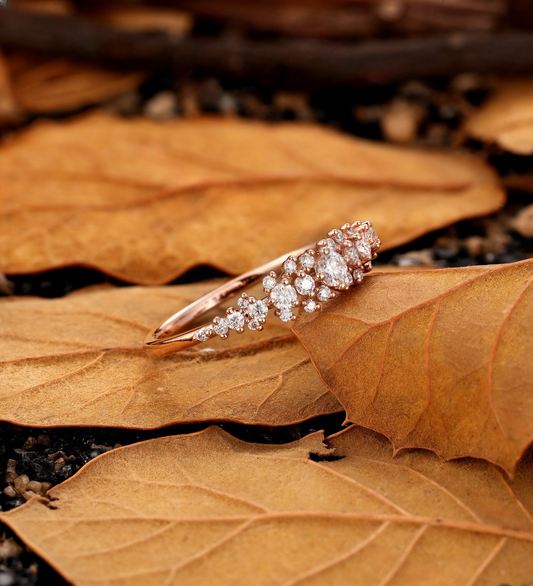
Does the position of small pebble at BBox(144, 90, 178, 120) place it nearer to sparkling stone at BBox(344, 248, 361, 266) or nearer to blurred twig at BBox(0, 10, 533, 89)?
blurred twig at BBox(0, 10, 533, 89)

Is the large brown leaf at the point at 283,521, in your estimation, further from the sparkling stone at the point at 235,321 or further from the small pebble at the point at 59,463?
the sparkling stone at the point at 235,321

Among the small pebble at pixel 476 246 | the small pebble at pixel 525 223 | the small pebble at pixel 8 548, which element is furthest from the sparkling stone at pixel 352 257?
the small pebble at pixel 8 548

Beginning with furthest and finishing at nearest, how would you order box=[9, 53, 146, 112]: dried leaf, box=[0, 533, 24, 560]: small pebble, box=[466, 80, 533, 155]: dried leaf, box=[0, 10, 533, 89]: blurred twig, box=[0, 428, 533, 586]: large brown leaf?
box=[9, 53, 146, 112]: dried leaf < box=[0, 10, 533, 89]: blurred twig < box=[466, 80, 533, 155]: dried leaf < box=[0, 533, 24, 560]: small pebble < box=[0, 428, 533, 586]: large brown leaf

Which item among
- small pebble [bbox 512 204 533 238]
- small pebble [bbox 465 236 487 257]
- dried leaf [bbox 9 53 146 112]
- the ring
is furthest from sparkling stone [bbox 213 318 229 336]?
dried leaf [bbox 9 53 146 112]

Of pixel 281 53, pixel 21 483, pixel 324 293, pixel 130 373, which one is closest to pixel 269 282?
pixel 324 293

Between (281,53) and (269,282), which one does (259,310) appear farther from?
(281,53)
